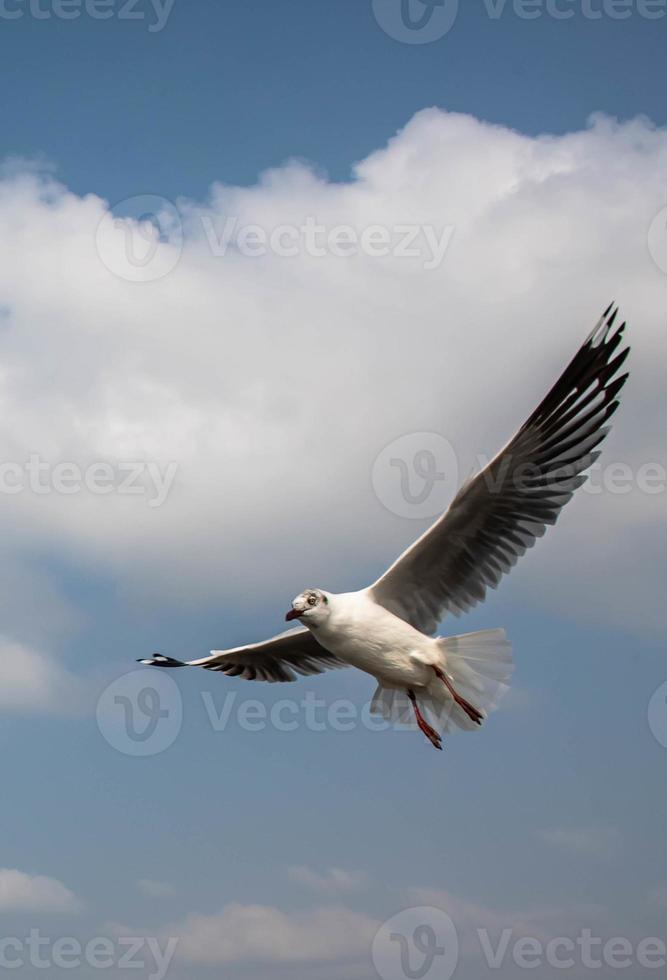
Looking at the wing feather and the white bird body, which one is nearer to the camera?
the white bird body

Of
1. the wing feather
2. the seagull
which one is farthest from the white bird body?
the wing feather

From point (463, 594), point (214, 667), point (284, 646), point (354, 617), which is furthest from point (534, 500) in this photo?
point (214, 667)

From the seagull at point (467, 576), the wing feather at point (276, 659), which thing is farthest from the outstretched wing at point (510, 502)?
the wing feather at point (276, 659)

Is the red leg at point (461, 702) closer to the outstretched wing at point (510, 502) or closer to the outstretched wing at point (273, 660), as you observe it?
the outstretched wing at point (510, 502)

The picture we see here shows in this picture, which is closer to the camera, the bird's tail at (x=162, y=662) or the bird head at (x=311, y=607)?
the bird head at (x=311, y=607)

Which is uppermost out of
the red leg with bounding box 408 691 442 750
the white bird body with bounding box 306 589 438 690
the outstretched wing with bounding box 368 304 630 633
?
the outstretched wing with bounding box 368 304 630 633

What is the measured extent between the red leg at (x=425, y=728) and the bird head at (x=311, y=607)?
1145mm

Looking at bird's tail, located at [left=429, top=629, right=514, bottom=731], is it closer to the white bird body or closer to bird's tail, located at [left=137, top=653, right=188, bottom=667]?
the white bird body

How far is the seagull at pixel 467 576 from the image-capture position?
9203 millimetres

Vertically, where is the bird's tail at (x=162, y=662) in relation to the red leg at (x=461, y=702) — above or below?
above

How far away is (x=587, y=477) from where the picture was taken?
9.40 m

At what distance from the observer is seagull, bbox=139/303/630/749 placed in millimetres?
9203

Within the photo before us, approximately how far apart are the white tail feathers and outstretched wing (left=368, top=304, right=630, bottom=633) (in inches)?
21.1

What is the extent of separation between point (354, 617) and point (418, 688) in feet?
3.00
